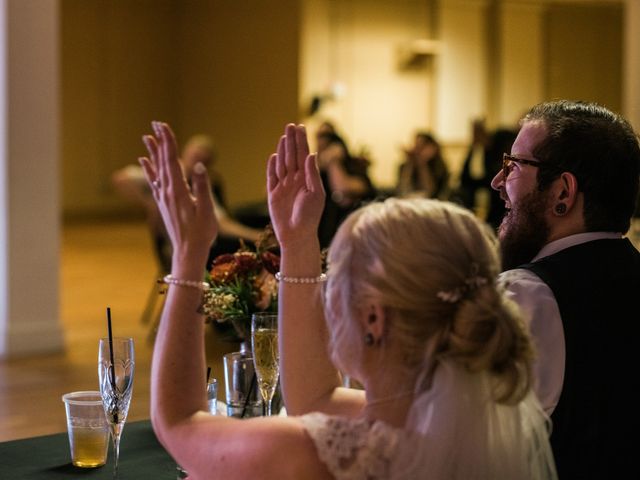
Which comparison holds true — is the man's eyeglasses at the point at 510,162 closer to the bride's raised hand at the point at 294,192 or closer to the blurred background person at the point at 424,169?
the bride's raised hand at the point at 294,192

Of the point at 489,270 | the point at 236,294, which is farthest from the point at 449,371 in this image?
the point at 236,294

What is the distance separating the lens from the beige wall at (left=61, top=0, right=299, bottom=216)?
53.6 ft

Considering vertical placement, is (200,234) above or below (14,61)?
below

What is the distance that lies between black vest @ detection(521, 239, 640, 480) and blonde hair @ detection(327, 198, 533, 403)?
46 centimetres

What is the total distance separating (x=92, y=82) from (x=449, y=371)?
54.6ft

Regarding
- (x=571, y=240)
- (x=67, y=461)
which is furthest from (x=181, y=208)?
(x=67, y=461)

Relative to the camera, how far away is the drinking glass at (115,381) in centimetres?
208

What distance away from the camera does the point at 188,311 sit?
1.47m

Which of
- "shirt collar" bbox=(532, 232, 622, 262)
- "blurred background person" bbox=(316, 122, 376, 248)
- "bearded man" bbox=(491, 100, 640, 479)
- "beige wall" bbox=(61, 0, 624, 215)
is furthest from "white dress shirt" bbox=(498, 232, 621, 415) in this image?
"beige wall" bbox=(61, 0, 624, 215)

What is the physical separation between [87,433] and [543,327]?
3.07 feet

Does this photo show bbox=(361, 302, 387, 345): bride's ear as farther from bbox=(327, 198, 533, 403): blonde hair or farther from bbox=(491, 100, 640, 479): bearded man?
bbox=(491, 100, 640, 479): bearded man

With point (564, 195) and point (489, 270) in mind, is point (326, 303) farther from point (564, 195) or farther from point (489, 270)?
point (564, 195)

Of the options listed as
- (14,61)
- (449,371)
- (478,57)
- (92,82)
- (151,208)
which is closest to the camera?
(449,371)

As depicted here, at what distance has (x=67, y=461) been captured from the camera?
7.25 feet
